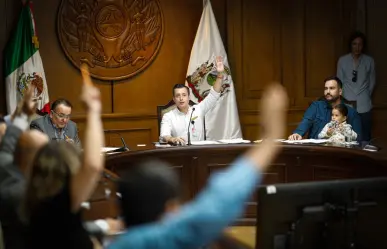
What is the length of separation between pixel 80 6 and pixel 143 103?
1.23 m

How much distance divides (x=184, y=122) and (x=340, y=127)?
1316 mm

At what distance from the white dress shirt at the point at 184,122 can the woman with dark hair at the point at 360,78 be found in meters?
2.05

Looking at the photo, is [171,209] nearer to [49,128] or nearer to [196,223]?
[196,223]

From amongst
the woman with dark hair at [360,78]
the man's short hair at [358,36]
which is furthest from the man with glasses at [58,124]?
the man's short hair at [358,36]

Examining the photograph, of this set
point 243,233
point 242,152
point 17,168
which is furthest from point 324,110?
point 17,168

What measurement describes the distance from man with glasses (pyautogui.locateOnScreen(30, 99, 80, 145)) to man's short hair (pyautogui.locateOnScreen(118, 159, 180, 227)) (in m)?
3.55

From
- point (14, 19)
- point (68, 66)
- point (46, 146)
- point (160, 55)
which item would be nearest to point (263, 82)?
point (160, 55)

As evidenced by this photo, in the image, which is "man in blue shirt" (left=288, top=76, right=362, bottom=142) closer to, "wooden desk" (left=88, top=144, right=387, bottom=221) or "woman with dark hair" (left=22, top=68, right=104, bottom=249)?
"wooden desk" (left=88, top=144, right=387, bottom=221)

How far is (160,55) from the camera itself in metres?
6.89

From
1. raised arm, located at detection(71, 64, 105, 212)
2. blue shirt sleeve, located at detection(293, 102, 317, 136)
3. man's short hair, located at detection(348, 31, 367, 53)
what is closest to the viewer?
raised arm, located at detection(71, 64, 105, 212)

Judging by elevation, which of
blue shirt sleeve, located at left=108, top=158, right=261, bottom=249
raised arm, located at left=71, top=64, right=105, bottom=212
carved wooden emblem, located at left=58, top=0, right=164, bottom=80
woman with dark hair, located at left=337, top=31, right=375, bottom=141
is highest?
carved wooden emblem, located at left=58, top=0, right=164, bottom=80

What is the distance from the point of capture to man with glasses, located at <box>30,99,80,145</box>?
4.84 metres

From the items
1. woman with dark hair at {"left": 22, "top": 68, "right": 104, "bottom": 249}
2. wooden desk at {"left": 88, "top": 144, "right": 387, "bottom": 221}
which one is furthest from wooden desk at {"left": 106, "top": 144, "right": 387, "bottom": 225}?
woman with dark hair at {"left": 22, "top": 68, "right": 104, "bottom": 249}

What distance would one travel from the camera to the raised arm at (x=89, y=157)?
1595 mm
